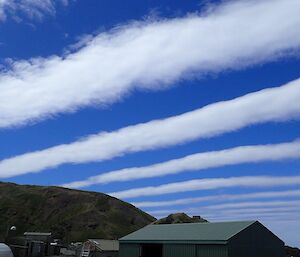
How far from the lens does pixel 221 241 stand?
59.0 metres

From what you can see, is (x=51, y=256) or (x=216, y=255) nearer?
(x=216, y=255)

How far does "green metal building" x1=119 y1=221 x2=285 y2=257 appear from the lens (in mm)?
59406

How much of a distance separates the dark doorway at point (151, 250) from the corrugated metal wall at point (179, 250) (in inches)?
373

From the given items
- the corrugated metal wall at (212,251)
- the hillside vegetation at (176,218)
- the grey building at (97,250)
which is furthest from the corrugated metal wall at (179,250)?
the hillside vegetation at (176,218)

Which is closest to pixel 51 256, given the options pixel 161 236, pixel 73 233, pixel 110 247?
pixel 110 247

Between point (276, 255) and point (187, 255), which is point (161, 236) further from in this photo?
point (276, 255)

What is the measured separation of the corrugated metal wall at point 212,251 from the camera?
193 ft

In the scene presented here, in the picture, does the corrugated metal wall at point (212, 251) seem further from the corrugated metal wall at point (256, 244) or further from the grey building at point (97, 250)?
the grey building at point (97, 250)

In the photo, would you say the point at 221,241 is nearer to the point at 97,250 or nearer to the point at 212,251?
the point at 212,251

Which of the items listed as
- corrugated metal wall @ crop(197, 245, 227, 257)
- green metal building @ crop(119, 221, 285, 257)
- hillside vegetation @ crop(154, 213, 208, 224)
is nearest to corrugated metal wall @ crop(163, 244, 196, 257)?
green metal building @ crop(119, 221, 285, 257)

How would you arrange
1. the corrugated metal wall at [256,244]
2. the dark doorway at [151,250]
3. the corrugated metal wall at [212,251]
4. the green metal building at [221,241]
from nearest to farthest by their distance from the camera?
the corrugated metal wall at [212,251] → the corrugated metal wall at [256,244] → the green metal building at [221,241] → the dark doorway at [151,250]

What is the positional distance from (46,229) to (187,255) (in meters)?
138

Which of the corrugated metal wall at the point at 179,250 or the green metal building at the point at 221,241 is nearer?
the green metal building at the point at 221,241

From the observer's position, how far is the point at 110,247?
9781 cm
